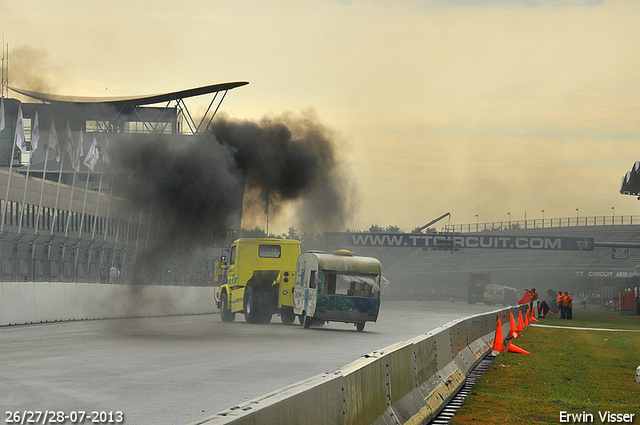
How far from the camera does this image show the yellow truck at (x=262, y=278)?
2952cm

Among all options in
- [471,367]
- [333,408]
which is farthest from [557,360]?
[333,408]

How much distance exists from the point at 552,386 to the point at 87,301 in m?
19.3

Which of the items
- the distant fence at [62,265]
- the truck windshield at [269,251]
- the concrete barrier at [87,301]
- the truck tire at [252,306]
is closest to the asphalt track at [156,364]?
the concrete barrier at [87,301]

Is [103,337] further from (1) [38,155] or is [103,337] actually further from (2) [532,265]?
(2) [532,265]

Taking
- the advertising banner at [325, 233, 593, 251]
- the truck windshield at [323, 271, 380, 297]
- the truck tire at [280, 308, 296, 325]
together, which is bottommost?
the truck tire at [280, 308, 296, 325]

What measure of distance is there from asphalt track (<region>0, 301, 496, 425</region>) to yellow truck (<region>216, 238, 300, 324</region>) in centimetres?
375

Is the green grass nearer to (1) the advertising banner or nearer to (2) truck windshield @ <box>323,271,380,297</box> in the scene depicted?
(2) truck windshield @ <box>323,271,380,297</box>

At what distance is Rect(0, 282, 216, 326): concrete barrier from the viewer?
24953 millimetres

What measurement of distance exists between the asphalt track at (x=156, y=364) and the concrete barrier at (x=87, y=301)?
2.48 ft

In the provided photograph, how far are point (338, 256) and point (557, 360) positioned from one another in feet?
32.4

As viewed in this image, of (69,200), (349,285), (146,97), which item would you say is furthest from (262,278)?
(146,97)

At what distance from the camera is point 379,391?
7.64 metres

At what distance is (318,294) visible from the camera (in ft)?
86.4

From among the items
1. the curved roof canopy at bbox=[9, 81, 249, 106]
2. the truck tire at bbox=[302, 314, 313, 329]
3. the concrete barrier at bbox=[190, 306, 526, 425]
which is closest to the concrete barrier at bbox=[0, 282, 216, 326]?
the truck tire at bbox=[302, 314, 313, 329]
